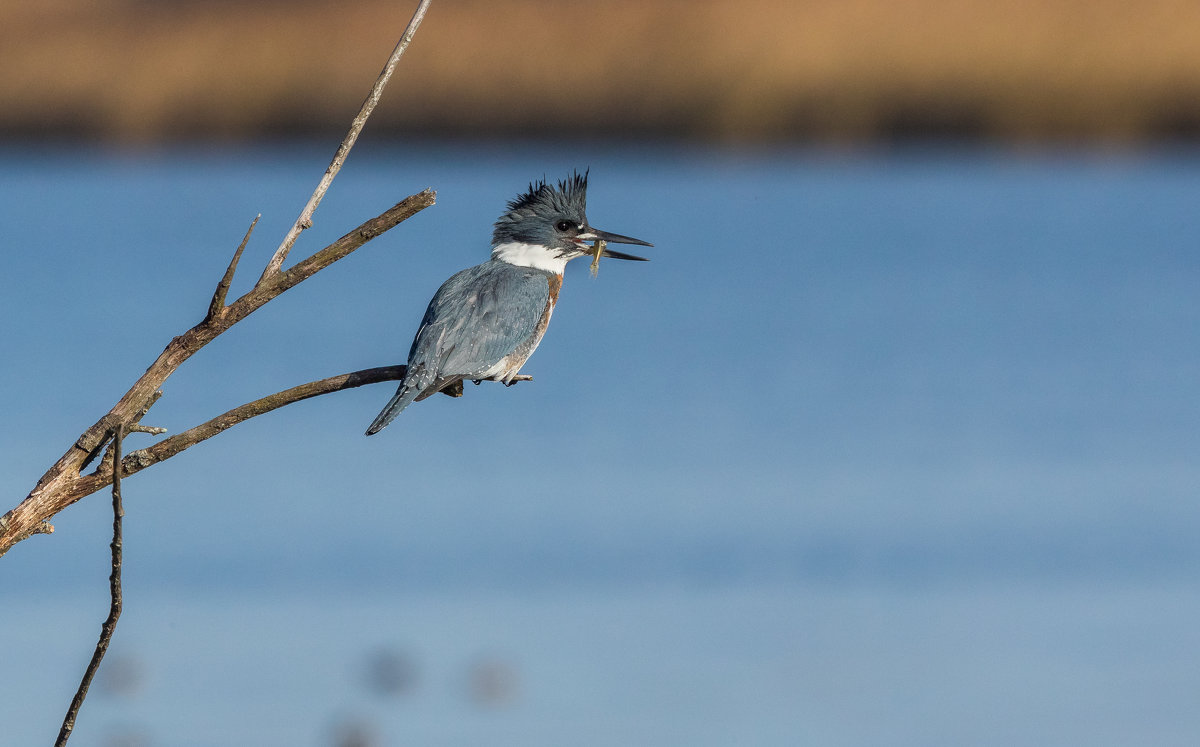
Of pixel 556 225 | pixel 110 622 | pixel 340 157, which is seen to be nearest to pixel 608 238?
pixel 556 225

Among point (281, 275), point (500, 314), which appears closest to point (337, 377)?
point (281, 275)

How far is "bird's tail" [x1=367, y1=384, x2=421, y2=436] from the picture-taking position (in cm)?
329

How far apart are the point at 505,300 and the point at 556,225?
2.89 ft

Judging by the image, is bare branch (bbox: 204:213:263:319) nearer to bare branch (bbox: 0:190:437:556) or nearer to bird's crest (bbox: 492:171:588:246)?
bare branch (bbox: 0:190:437:556)

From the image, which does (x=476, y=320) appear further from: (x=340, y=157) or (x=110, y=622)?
(x=110, y=622)

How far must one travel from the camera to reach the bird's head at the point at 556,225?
15.9 feet

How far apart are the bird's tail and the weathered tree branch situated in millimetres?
1205

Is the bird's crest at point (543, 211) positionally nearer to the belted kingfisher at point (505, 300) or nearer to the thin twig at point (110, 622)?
the belted kingfisher at point (505, 300)

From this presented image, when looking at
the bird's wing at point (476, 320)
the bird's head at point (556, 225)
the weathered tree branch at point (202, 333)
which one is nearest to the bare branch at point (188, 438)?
the weathered tree branch at point (202, 333)

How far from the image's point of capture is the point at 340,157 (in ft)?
6.68

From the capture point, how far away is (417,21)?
2123mm

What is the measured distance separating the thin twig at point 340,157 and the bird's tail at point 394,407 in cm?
123

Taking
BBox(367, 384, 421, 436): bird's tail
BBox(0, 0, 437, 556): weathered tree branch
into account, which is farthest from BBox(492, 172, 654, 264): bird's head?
BBox(0, 0, 437, 556): weathered tree branch

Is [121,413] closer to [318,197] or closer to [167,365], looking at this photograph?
[167,365]
